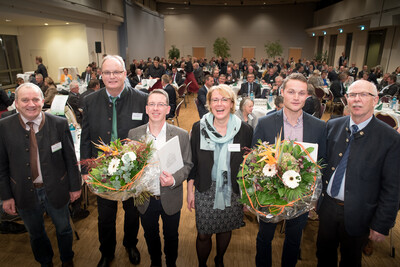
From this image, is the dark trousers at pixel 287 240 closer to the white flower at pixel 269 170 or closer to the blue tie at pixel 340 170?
the blue tie at pixel 340 170

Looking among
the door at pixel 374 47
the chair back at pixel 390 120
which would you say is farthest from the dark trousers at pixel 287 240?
the door at pixel 374 47

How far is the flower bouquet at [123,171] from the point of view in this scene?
5.43 ft

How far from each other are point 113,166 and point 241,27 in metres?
25.3

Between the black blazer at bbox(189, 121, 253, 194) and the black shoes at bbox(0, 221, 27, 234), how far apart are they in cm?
258

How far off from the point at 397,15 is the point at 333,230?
13.2m

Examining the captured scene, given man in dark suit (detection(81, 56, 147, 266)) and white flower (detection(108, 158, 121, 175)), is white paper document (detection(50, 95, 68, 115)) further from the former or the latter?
white flower (detection(108, 158, 121, 175))

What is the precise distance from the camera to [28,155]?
211 centimetres

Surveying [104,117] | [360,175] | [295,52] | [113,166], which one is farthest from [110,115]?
[295,52]

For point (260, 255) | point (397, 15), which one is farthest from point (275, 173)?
point (397, 15)

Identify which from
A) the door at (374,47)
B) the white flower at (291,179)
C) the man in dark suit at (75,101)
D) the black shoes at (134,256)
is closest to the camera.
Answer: the white flower at (291,179)

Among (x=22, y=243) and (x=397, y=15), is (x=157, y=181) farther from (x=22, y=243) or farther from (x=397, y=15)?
(x=397, y=15)

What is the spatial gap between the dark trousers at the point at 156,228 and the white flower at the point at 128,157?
2.14 ft

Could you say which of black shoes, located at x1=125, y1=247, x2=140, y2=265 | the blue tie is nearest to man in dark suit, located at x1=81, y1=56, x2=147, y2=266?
black shoes, located at x1=125, y1=247, x2=140, y2=265

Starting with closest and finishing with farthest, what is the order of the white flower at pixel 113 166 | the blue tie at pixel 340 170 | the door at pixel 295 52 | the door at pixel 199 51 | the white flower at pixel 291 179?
the white flower at pixel 291 179, the white flower at pixel 113 166, the blue tie at pixel 340 170, the door at pixel 295 52, the door at pixel 199 51
